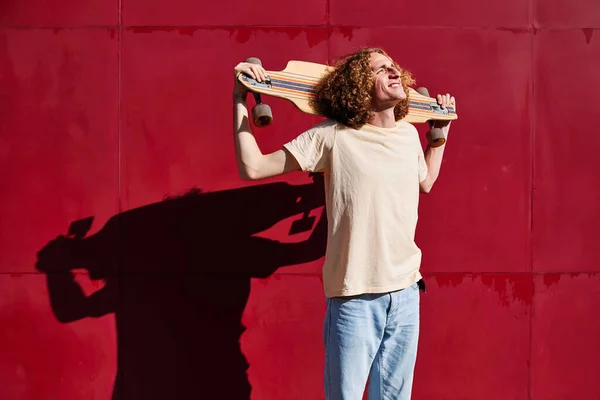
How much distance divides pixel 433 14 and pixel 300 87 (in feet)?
3.13

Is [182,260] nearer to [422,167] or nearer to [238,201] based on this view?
[238,201]

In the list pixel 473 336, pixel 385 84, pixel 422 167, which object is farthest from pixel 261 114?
pixel 473 336

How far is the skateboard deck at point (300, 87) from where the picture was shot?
2336 millimetres

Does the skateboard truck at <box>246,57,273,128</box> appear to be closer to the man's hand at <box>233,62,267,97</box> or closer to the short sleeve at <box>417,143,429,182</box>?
the man's hand at <box>233,62,267,97</box>

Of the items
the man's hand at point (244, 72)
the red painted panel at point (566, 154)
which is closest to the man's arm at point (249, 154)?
the man's hand at point (244, 72)

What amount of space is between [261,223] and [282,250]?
0.16 meters

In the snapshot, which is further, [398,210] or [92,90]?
[92,90]

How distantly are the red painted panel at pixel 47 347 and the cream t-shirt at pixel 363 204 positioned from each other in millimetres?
1336

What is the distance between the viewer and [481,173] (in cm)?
305

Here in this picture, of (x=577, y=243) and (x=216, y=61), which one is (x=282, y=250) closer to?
(x=216, y=61)

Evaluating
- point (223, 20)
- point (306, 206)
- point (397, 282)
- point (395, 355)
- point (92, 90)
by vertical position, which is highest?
point (223, 20)

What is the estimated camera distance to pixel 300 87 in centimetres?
245

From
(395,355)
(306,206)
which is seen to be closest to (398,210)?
(395,355)

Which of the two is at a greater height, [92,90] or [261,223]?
[92,90]
